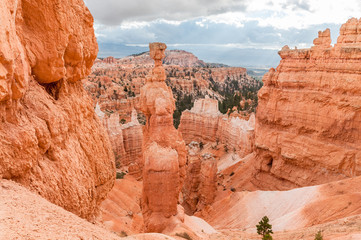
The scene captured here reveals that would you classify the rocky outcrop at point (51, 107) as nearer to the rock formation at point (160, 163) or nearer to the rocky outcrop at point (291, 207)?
the rock formation at point (160, 163)

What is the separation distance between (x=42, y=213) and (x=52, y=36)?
11.2 feet

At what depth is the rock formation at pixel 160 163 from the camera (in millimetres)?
12492

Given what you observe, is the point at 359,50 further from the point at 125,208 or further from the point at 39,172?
the point at 125,208

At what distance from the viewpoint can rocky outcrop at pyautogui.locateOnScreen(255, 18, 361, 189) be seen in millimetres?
15875

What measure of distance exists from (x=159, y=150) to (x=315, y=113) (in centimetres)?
1149

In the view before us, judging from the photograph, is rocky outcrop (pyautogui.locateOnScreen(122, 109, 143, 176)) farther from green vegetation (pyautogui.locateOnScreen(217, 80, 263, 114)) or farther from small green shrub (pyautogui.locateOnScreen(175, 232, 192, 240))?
green vegetation (pyautogui.locateOnScreen(217, 80, 263, 114))

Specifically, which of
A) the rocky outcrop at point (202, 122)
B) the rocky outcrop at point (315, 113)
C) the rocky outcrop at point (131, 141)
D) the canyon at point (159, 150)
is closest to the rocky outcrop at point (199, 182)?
the canyon at point (159, 150)

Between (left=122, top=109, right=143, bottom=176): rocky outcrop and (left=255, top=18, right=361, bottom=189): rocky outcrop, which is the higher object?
(left=255, top=18, right=361, bottom=189): rocky outcrop

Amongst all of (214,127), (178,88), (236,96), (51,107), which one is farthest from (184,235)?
(178,88)

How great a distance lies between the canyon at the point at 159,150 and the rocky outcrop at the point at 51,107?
0.03 meters

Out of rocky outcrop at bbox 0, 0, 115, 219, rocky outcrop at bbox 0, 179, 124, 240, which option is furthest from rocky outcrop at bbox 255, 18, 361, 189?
rocky outcrop at bbox 0, 179, 124, 240

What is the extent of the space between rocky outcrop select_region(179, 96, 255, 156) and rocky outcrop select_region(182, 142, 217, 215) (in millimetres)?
8700

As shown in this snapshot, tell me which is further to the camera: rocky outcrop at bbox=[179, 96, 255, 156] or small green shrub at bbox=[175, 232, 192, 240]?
rocky outcrop at bbox=[179, 96, 255, 156]

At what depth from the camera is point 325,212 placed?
499 inches
